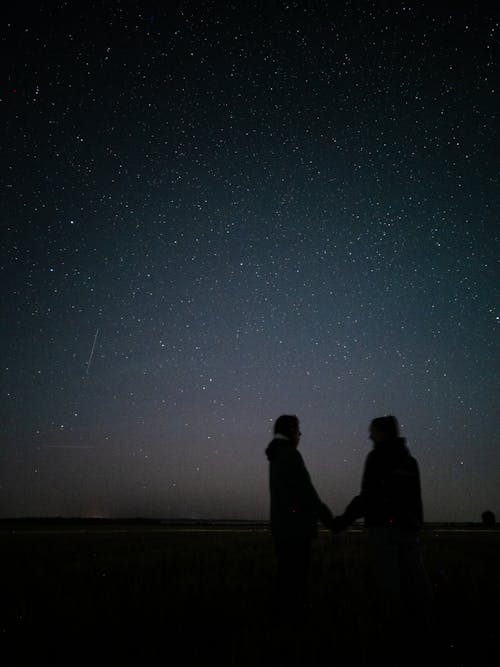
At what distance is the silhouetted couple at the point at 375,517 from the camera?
3.95 metres

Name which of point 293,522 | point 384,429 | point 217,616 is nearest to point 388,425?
point 384,429

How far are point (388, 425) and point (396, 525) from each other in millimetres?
792

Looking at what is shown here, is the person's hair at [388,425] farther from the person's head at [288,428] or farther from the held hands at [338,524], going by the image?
the held hands at [338,524]

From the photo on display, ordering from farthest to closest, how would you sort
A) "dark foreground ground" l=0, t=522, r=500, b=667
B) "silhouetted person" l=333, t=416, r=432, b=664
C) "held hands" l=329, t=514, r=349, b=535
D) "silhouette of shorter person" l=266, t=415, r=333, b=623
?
"held hands" l=329, t=514, r=349, b=535
"silhouette of shorter person" l=266, t=415, r=333, b=623
"silhouetted person" l=333, t=416, r=432, b=664
"dark foreground ground" l=0, t=522, r=500, b=667

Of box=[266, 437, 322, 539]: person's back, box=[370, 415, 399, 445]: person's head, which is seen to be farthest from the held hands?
box=[370, 415, 399, 445]: person's head

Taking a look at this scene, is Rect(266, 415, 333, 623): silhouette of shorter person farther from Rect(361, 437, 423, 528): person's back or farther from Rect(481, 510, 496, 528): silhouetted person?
Rect(481, 510, 496, 528): silhouetted person

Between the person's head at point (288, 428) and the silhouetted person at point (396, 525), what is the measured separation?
778 mm

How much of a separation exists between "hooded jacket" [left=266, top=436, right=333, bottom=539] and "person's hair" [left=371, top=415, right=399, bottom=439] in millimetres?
869

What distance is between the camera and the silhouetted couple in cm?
395

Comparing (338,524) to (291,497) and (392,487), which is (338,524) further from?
(392,487)

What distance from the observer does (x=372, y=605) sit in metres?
5.66

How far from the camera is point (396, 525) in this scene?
13.1 feet

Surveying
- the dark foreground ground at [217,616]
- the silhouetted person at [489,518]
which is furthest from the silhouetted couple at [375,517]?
the silhouetted person at [489,518]

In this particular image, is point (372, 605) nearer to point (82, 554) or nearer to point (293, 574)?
point (293, 574)
